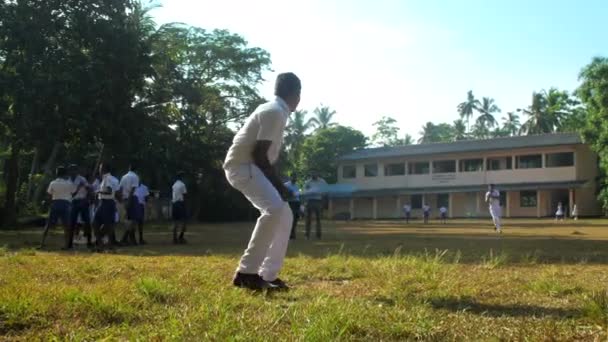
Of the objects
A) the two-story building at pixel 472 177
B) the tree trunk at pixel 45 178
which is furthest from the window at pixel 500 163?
the tree trunk at pixel 45 178

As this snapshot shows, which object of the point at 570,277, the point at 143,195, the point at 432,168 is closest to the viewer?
the point at 570,277

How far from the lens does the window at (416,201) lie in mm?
55219

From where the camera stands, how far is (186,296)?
170 inches

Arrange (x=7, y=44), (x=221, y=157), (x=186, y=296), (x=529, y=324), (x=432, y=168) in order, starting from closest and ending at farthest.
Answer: (x=529, y=324)
(x=186, y=296)
(x=7, y=44)
(x=221, y=157)
(x=432, y=168)

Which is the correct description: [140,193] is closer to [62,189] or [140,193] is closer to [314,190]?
[62,189]

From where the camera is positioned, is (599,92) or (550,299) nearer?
(550,299)

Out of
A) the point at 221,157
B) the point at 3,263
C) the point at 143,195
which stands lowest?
the point at 3,263

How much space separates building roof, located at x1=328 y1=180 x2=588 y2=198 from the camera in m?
46.8

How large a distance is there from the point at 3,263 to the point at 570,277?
6.17 metres

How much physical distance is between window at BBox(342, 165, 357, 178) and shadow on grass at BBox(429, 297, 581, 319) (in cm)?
5495

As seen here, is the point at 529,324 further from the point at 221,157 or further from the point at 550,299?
the point at 221,157

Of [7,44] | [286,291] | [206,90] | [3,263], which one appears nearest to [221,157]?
[206,90]

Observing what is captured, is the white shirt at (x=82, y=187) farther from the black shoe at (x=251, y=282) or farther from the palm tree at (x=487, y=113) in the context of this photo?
the palm tree at (x=487, y=113)

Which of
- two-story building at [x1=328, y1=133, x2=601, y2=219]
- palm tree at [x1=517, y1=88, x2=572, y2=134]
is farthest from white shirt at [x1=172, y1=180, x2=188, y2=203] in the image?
palm tree at [x1=517, y1=88, x2=572, y2=134]
